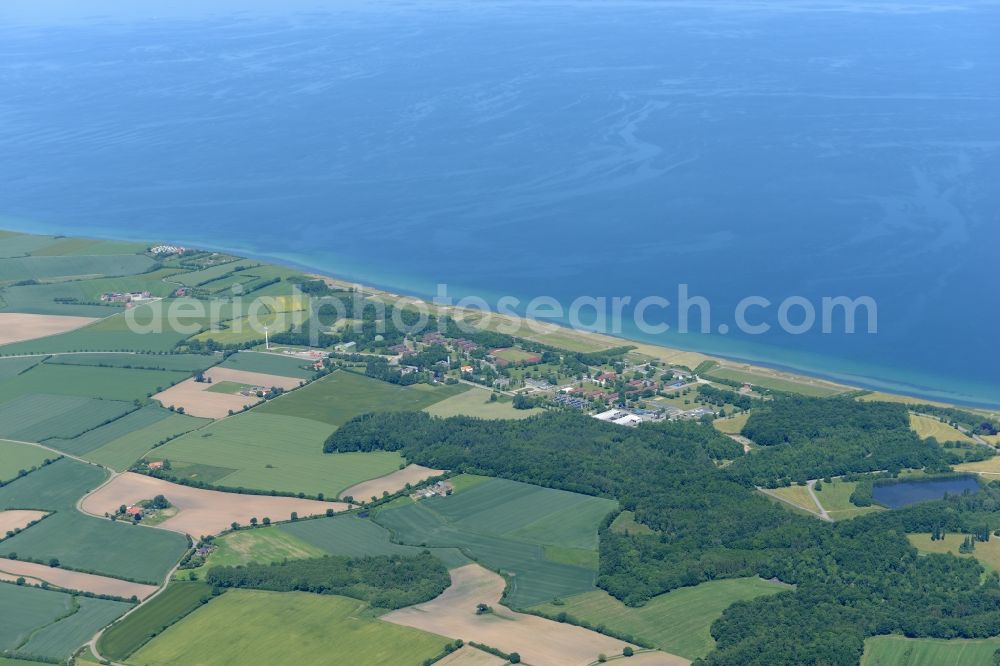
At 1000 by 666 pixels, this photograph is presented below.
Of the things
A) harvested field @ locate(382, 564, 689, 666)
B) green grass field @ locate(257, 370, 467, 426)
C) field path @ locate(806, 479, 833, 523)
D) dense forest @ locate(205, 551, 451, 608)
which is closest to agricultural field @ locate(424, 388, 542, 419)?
green grass field @ locate(257, 370, 467, 426)

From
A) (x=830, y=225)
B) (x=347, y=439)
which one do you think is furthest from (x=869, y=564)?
(x=830, y=225)

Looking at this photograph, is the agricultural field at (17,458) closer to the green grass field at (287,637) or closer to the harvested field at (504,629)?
the green grass field at (287,637)

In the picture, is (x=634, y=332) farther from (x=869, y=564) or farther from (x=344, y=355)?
(x=869, y=564)

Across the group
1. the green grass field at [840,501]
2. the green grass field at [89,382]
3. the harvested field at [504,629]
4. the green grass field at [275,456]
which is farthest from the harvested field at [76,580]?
the green grass field at [840,501]

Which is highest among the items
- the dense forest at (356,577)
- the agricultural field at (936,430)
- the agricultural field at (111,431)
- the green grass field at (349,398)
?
the green grass field at (349,398)

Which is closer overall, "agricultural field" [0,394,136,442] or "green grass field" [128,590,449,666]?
"green grass field" [128,590,449,666]

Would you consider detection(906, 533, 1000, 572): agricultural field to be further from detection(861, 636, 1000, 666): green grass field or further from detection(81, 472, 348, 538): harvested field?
detection(81, 472, 348, 538): harvested field
